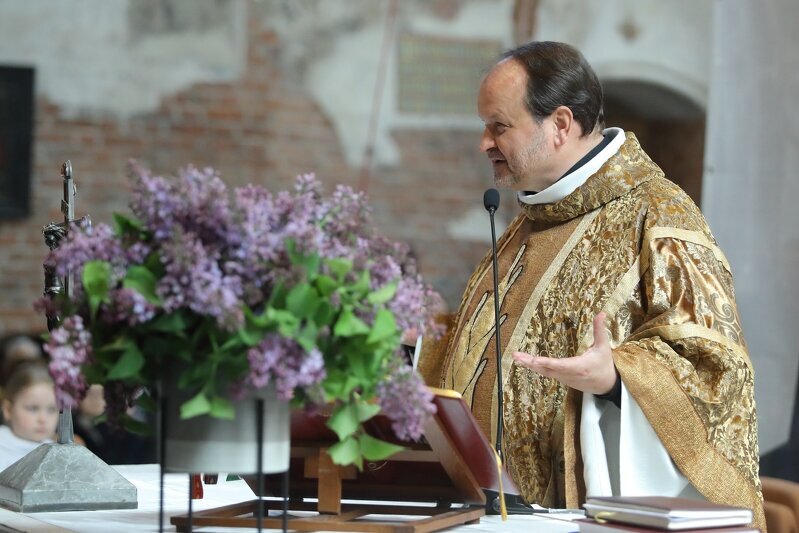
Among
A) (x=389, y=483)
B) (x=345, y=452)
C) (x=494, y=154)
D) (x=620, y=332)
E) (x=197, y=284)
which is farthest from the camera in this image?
(x=494, y=154)

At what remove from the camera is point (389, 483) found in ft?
6.80

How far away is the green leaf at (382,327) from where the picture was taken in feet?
5.14

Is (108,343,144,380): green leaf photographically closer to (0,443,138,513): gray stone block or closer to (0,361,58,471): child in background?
(0,443,138,513): gray stone block

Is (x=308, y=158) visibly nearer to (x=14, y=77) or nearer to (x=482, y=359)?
(x=14, y=77)

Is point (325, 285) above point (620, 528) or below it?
above

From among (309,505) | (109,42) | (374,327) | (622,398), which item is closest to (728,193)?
(622,398)

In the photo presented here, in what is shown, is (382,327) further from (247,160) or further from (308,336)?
(247,160)

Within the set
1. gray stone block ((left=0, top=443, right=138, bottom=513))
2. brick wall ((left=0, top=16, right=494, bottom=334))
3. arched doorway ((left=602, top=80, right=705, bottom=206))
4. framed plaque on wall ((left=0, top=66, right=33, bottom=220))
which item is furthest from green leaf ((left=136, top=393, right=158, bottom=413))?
arched doorway ((left=602, top=80, right=705, bottom=206))

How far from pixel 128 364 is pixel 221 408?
141 millimetres

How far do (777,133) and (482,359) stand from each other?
2130 mm

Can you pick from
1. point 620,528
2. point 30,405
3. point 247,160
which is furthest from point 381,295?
point 247,160

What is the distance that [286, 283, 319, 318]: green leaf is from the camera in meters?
1.53

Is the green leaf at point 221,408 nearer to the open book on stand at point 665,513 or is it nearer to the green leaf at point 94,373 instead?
the green leaf at point 94,373

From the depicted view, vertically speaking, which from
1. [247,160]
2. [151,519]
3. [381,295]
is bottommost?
[151,519]
